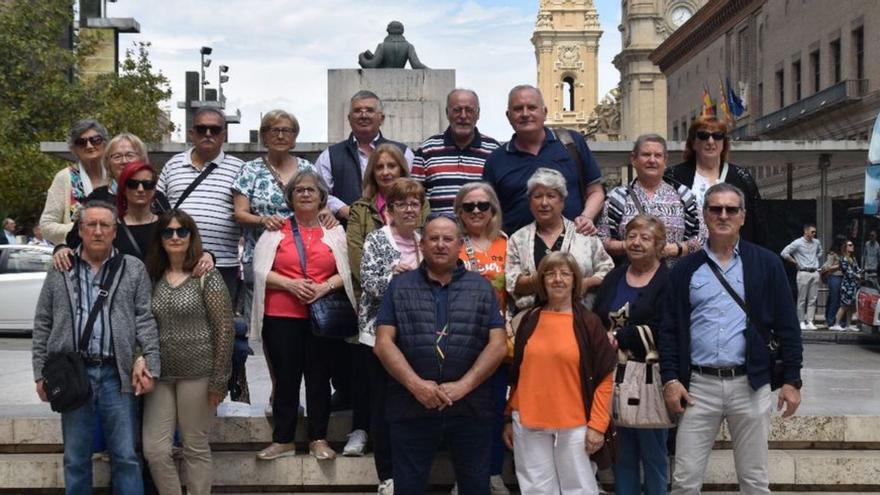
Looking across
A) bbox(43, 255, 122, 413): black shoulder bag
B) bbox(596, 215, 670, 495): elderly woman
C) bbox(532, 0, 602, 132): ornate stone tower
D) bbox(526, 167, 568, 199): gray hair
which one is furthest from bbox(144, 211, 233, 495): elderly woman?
bbox(532, 0, 602, 132): ornate stone tower

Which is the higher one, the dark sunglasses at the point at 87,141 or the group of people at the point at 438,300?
the dark sunglasses at the point at 87,141

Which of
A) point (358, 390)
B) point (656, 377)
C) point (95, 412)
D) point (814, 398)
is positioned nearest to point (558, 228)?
point (656, 377)

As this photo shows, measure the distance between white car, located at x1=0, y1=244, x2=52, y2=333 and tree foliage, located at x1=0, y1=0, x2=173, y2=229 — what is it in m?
12.0

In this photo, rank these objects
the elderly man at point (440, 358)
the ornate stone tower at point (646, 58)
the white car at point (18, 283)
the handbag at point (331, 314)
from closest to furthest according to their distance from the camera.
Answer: the elderly man at point (440, 358), the handbag at point (331, 314), the white car at point (18, 283), the ornate stone tower at point (646, 58)

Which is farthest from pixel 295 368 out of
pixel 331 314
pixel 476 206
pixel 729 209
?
pixel 729 209

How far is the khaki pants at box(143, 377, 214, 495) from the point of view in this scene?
7.47 meters

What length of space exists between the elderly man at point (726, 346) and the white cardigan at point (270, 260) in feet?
6.92

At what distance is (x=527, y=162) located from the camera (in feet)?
27.2

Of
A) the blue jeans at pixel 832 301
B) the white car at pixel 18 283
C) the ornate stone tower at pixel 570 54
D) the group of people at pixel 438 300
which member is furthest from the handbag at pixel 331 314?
the ornate stone tower at pixel 570 54

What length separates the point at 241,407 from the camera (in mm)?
9125

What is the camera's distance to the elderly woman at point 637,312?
7.27 meters

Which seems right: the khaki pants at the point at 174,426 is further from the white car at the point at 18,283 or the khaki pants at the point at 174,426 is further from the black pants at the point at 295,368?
the white car at the point at 18,283

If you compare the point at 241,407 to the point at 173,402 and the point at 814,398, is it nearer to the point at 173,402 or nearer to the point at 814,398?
the point at 173,402

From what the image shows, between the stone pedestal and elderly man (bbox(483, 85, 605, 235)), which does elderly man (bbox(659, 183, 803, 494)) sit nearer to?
elderly man (bbox(483, 85, 605, 235))
